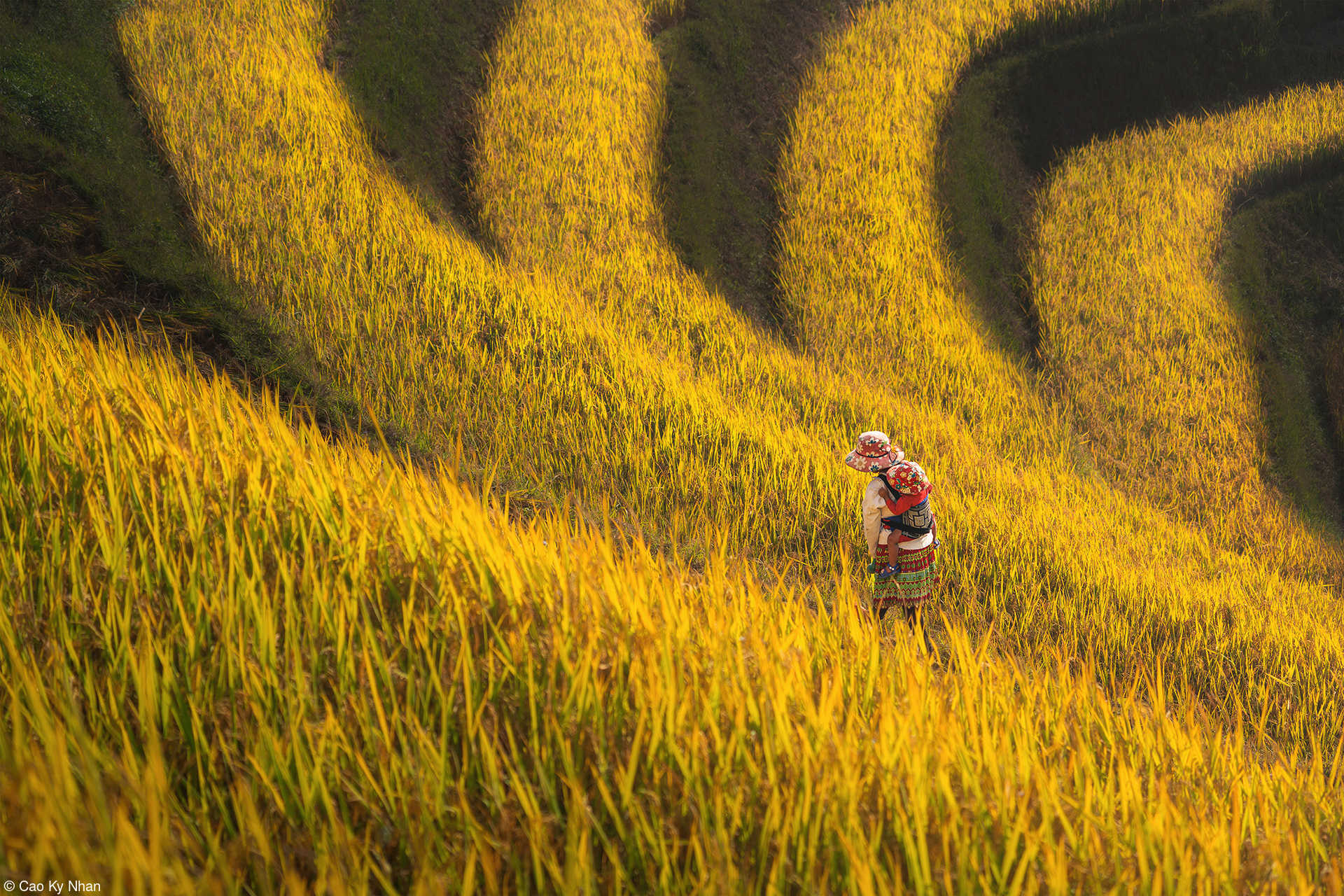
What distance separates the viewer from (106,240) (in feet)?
14.8

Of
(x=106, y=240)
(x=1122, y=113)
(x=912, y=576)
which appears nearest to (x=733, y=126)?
(x=1122, y=113)

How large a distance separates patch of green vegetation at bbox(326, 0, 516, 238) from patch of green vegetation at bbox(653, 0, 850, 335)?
7.90 ft

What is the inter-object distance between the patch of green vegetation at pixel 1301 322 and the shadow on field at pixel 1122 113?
0.11ft

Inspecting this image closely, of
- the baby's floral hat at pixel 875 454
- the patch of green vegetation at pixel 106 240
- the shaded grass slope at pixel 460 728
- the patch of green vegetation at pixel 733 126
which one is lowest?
the shaded grass slope at pixel 460 728

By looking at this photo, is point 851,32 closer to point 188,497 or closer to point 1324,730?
point 1324,730

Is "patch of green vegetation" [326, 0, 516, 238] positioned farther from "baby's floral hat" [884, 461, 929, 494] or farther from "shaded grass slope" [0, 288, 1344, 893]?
"shaded grass slope" [0, 288, 1344, 893]

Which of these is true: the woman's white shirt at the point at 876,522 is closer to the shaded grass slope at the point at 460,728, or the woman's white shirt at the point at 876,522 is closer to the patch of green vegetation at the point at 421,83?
the shaded grass slope at the point at 460,728

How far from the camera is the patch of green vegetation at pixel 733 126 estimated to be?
319 inches

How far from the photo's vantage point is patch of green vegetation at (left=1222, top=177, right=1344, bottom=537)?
7297 mm

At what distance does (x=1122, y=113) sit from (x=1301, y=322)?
463cm

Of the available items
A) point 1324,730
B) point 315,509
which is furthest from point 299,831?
point 1324,730

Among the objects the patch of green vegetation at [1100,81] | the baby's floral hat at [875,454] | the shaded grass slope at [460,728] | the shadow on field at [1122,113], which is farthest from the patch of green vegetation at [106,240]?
the patch of green vegetation at [1100,81]

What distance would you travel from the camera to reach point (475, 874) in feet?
3.88

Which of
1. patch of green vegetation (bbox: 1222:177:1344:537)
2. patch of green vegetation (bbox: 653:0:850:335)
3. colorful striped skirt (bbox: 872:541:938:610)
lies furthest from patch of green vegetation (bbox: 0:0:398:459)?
patch of green vegetation (bbox: 1222:177:1344:537)
